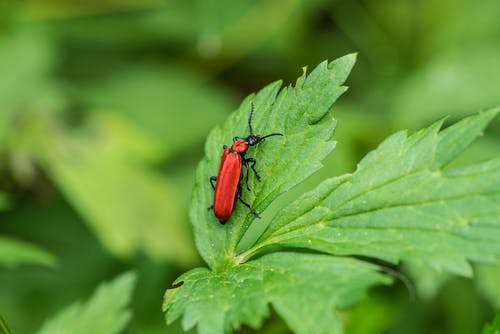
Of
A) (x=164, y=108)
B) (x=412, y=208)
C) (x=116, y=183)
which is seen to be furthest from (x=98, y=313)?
(x=164, y=108)

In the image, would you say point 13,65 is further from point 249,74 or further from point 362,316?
point 362,316

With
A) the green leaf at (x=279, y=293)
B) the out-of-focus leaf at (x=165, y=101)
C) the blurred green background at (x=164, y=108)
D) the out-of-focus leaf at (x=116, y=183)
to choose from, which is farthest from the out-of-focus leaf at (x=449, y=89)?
the green leaf at (x=279, y=293)

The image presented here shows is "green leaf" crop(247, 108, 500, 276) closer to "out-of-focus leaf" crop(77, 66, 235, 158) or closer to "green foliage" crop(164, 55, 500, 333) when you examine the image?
"green foliage" crop(164, 55, 500, 333)

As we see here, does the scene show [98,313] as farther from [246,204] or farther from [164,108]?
[164,108]

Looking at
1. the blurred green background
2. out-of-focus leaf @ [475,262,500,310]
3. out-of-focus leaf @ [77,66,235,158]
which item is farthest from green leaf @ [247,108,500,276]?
out-of-focus leaf @ [77,66,235,158]

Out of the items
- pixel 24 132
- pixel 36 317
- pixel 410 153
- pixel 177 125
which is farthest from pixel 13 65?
pixel 410 153
